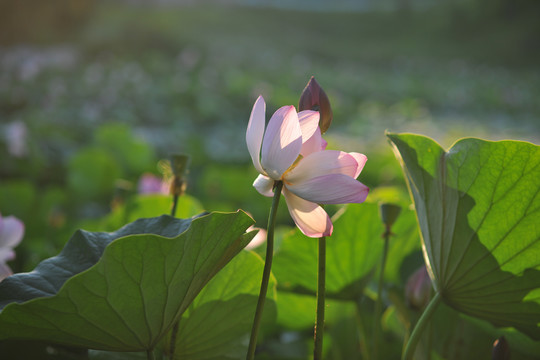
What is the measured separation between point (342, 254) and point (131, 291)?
0.83 feet

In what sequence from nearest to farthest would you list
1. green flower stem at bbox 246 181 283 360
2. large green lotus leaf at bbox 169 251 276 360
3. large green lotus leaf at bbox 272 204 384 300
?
1. green flower stem at bbox 246 181 283 360
2. large green lotus leaf at bbox 169 251 276 360
3. large green lotus leaf at bbox 272 204 384 300

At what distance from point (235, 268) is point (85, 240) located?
0.12 m

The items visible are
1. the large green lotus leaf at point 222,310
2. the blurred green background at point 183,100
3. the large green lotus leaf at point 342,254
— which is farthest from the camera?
the blurred green background at point 183,100

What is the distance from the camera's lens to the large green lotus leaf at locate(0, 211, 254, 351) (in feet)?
1.08

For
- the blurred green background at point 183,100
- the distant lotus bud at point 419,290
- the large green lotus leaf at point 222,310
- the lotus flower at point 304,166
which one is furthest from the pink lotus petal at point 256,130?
the blurred green background at point 183,100

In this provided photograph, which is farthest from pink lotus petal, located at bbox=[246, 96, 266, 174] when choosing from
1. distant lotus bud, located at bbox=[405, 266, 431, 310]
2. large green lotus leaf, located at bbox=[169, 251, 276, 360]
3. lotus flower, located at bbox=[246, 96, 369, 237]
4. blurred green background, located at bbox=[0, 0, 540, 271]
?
blurred green background, located at bbox=[0, 0, 540, 271]

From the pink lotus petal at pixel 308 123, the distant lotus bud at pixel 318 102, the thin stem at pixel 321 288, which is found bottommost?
the thin stem at pixel 321 288

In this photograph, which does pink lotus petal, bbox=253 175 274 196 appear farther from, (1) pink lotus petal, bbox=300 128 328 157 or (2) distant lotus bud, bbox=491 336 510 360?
(2) distant lotus bud, bbox=491 336 510 360

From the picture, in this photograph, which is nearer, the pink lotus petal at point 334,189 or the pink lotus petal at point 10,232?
the pink lotus petal at point 334,189

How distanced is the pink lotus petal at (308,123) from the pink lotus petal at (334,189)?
0.03 meters

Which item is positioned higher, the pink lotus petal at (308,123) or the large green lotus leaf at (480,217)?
the pink lotus petal at (308,123)

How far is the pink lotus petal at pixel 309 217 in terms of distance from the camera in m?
0.34

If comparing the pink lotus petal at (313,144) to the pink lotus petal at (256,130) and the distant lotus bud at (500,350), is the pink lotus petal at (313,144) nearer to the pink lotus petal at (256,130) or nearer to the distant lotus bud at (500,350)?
the pink lotus petal at (256,130)

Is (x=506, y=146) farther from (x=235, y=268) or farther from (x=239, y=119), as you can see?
(x=239, y=119)
